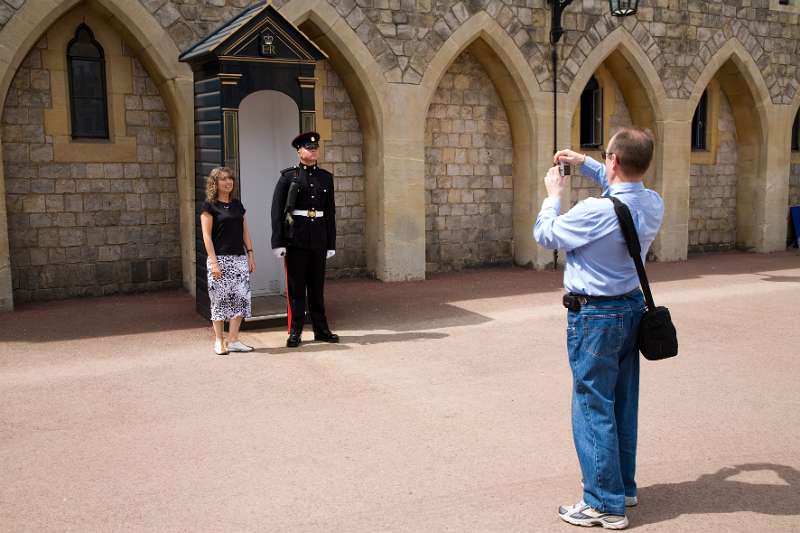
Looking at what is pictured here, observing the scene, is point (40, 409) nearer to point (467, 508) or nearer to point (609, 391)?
point (467, 508)

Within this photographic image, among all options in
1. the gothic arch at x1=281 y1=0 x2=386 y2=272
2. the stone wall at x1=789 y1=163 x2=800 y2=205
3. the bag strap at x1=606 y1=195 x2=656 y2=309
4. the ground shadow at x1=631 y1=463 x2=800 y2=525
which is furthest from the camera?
the stone wall at x1=789 y1=163 x2=800 y2=205

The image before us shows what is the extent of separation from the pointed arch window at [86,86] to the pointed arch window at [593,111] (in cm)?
721

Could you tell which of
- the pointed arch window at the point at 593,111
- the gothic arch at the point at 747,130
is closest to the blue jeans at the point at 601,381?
the pointed arch window at the point at 593,111

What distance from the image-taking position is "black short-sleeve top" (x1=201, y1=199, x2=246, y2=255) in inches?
264

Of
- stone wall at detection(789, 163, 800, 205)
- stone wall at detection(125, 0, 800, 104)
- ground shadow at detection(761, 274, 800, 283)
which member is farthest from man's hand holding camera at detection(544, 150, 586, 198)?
stone wall at detection(789, 163, 800, 205)

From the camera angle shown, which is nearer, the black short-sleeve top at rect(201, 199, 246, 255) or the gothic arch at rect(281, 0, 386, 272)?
the black short-sleeve top at rect(201, 199, 246, 255)

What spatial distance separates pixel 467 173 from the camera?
11.8m

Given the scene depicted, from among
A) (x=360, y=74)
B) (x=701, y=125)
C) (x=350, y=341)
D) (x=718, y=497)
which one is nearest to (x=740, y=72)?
(x=701, y=125)

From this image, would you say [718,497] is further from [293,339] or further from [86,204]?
[86,204]

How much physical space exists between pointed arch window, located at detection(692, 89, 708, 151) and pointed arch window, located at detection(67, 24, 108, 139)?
9629 millimetres

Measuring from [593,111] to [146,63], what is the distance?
6881 mm

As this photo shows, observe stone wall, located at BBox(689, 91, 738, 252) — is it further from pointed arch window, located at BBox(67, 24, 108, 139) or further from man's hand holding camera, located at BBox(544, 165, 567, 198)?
man's hand holding camera, located at BBox(544, 165, 567, 198)

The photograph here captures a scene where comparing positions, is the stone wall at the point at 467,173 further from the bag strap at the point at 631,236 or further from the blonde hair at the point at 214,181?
the bag strap at the point at 631,236

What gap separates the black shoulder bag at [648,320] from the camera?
340 cm
